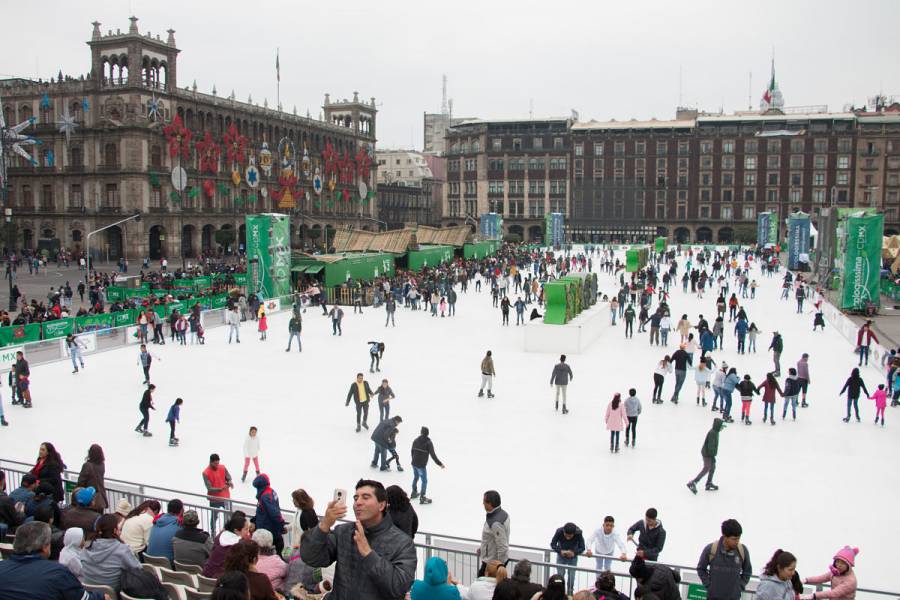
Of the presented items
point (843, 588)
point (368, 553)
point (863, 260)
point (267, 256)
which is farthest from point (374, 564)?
point (863, 260)

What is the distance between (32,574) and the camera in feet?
15.3

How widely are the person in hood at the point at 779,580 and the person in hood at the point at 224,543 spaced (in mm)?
3818

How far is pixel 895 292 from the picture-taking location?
37125 mm

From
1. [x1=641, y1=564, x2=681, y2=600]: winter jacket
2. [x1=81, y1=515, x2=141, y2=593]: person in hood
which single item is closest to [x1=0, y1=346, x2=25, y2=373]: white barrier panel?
[x1=81, y1=515, x2=141, y2=593]: person in hood

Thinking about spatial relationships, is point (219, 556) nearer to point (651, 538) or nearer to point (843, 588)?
point (651, 538)

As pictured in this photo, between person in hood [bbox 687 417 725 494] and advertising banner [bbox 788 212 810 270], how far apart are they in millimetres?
44608

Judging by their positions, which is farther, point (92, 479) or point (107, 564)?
point (92, 479)

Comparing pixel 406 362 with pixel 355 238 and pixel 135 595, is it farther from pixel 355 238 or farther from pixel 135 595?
pixel 355 238

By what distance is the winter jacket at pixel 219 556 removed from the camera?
5.91 m

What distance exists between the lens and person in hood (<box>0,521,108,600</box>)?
15.0ft

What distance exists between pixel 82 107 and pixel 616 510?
55653 mm

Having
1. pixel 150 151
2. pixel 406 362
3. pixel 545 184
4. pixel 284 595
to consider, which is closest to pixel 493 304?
pixel 406 362

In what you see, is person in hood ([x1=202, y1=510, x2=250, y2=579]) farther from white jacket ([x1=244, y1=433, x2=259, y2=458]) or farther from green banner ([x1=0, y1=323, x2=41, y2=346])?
green banner ([x1=0, y1=323, x2=41, y2=346])

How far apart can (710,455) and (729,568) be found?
4.86 metres
